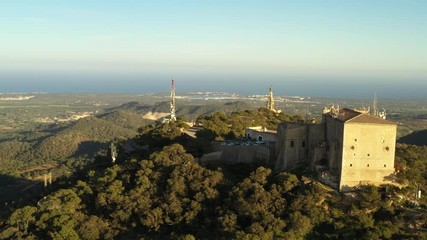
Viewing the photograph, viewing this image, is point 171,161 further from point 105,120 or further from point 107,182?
point 105,120

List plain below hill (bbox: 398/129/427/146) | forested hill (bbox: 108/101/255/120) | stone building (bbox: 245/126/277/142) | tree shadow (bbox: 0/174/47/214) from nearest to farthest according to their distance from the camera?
stone building (bbox: 245/126/277/142)
tree shadow (bbox: 0/174/47/214)
plain below hill (bbox: 398/129/427/146)
forested hill (bbox: 108/101/255/120)

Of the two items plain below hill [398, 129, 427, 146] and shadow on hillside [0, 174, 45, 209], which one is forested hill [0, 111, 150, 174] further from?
plain below hill [398, 129, 427, 146]

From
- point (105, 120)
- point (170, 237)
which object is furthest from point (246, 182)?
point (105, 120)

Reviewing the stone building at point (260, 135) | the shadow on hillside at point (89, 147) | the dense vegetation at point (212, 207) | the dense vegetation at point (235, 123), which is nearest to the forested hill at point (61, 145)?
the shadow on hillside at point (89, 147)

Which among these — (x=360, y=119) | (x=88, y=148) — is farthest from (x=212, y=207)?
(x=88, y=148)

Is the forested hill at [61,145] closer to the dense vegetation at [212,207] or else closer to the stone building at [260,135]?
the dense vegetation at [212,207]

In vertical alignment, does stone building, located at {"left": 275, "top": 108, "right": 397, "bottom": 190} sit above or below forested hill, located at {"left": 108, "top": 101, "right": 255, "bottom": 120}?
above

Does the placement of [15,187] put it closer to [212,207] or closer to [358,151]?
[212,207]

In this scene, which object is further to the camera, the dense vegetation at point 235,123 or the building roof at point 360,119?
the dense vegetation at point 235,123

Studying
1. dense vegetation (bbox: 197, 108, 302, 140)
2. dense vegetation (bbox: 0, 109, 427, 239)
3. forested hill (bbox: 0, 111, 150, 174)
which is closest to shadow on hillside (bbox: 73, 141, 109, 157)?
forested hill (bbox: 0, 111, 150, 174)
